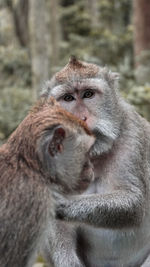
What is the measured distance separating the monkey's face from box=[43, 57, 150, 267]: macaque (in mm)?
392

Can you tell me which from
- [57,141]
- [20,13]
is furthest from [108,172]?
[20,13]

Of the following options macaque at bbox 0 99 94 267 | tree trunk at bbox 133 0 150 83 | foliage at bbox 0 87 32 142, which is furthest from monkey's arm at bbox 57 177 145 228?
tree trunk at bbox 133 0 150 83

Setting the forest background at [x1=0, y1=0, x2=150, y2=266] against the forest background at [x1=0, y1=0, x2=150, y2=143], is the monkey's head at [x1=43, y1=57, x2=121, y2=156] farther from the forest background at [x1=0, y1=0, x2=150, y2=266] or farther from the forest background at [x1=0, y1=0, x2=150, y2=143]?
the forest background at [x1=0, y1=0, x2=150, y2=266]

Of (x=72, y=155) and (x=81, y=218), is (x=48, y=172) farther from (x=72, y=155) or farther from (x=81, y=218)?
(x=81, y=218)

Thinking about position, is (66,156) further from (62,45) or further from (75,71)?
(62,45)

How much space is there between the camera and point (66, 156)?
3.20 m

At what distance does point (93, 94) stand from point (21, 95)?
8298 millimetres

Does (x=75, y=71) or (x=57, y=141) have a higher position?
(x=75, y=71)

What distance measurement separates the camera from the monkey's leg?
4238mm

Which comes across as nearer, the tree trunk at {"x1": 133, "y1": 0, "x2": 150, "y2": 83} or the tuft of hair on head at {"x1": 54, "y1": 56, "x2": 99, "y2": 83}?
the tuft of hair on head at {"x1": 54, "y1": 56, "x2": 99, "y2": 83}

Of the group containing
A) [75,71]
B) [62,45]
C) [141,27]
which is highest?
[141,27]

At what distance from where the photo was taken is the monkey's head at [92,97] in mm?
3836

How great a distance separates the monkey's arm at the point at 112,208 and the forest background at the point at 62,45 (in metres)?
3.03

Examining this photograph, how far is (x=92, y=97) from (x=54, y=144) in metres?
0.98
